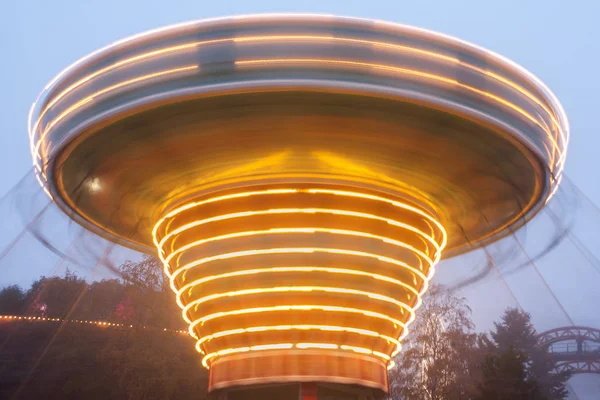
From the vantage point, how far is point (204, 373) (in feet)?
110

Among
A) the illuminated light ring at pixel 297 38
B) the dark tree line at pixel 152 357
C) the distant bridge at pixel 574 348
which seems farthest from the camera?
the distant bridge at pixel 574 348

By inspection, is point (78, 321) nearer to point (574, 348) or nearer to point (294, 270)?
point (294, 270)

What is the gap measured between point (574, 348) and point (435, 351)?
95.8ft

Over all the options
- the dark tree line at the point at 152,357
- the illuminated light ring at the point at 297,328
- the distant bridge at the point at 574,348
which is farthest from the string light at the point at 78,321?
the distant bridge at the point at 574,348

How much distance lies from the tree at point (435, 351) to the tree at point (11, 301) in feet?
99.3

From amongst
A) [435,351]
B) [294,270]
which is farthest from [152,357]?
[294,270]

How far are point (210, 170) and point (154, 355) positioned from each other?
2104 centimetres

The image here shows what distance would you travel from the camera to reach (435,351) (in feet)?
106

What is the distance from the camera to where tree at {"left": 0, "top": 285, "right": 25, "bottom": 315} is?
4903cm

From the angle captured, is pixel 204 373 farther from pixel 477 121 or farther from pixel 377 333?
pixel 477 121

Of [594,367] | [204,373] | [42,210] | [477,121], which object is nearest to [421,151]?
[477,121]

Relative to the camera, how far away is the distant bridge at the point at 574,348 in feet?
175

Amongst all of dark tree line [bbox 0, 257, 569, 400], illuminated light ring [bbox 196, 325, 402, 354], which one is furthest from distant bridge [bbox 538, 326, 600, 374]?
illuminated light ring [bbox 196, 325, 402, 354]

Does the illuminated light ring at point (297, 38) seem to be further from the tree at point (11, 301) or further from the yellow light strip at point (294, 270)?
the tree at point (11, 301)
